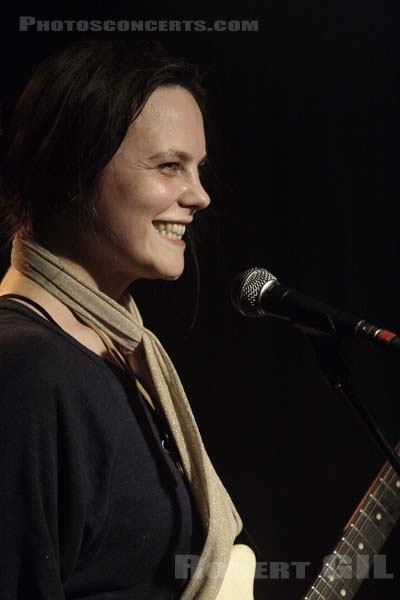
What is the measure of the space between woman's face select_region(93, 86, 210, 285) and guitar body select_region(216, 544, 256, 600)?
1.40 ft

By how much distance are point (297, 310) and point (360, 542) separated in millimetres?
525


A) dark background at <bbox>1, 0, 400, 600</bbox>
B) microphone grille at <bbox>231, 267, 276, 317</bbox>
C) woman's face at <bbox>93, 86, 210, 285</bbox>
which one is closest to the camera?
microphone grille at <bbox>231, 267, 276, 317</bbox>

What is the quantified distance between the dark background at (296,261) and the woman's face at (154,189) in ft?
2.00

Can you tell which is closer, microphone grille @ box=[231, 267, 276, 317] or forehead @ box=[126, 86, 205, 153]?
microphone grille @ box=[231, 267, 276, 317]

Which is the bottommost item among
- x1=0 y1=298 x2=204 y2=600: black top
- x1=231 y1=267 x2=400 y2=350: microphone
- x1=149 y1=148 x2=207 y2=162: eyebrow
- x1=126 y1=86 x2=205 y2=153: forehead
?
x1=0 y1=298 x2=204 y2=600: black top

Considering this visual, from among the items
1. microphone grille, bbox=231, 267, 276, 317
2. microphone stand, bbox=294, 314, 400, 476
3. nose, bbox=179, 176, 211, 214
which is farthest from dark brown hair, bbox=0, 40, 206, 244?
microphone stand, bbox=294, 314, 400, 476

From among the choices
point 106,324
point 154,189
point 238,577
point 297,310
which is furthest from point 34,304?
point 238,577

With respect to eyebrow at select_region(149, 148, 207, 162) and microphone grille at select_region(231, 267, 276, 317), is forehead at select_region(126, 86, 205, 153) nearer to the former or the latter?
eyebrow at select_region(149, 148, 207, 162)

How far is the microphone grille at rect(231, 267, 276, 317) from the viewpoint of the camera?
1.00 metres

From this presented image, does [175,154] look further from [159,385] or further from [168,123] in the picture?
[159,385]

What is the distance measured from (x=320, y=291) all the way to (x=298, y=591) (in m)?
0.69

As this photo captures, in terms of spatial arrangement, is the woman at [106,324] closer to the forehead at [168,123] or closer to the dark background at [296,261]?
the forehead at [168,123]

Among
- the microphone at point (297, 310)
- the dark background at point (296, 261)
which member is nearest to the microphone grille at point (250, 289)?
the microphone at point (297, 310)

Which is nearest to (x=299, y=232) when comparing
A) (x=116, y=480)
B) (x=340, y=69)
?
(x=340, y=69)
